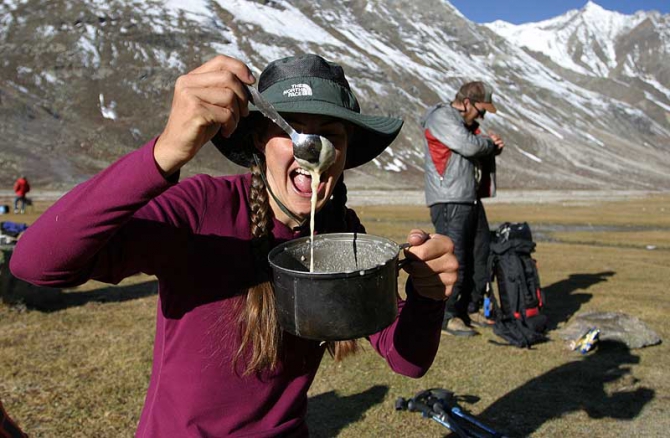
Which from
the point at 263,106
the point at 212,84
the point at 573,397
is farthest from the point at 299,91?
the point at 573,397

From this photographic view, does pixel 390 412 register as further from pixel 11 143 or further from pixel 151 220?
pixel 11 143

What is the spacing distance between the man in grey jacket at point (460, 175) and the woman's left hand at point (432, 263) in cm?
424

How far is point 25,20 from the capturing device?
7900 centimetres

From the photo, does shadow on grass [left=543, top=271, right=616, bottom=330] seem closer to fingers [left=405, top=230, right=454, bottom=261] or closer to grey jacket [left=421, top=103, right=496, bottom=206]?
grey jacket [left=421, top=103, right=496, bottom=206]

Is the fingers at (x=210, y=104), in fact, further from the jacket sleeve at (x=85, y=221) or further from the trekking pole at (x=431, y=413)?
the trekking pole at (x=431, y=413)

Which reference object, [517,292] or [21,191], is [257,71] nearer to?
[21,191]

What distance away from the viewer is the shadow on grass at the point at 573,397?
4.43m

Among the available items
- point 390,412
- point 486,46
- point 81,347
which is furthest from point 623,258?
point 486,46

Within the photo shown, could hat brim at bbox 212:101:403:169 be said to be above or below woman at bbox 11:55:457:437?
above

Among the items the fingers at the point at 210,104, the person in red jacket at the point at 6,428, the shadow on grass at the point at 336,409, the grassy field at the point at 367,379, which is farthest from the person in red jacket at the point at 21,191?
the fingers at the point at 210,104

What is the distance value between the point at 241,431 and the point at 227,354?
1.02ft

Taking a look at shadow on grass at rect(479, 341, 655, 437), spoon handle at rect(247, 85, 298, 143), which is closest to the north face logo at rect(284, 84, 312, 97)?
spoon handle at rect(247, 85, 298, 143)

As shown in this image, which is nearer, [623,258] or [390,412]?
[390,412]

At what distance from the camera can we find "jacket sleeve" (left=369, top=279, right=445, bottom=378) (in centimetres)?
240
